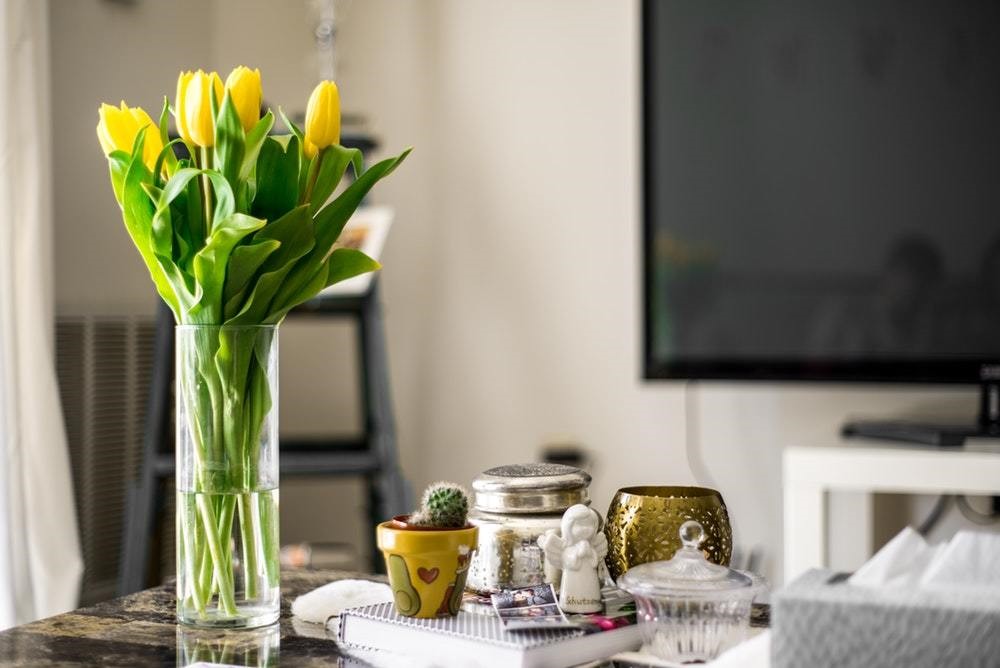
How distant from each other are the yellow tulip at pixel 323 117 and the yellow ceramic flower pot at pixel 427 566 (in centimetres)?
33

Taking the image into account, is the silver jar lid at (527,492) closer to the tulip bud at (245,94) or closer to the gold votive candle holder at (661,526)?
the gold votive candle holder at (661,526)

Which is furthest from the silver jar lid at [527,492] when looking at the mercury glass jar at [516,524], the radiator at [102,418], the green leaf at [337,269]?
the radiator at [102,418]

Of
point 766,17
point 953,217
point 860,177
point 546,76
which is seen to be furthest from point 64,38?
point 953,217

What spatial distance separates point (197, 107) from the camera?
0.95 meters

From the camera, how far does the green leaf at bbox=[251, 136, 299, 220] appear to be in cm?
98

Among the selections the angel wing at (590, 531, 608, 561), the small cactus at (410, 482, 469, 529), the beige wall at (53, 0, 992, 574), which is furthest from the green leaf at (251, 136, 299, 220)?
the beige wall at (53, 0, 992, 574)

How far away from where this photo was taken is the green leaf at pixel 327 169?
3.31ft

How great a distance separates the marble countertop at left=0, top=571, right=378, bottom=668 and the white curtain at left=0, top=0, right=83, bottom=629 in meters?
1.09

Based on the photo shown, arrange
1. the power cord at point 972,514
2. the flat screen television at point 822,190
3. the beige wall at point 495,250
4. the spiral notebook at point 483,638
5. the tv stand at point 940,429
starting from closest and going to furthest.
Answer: the spiral notebook at point 483,638 → the tv stand at point 940,429 → the flat screen television at point 822,190 → the power cord at point 972,514 → the beige wall at point 495,250

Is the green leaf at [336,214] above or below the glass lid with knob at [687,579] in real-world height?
above

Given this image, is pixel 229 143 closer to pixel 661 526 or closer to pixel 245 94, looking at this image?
pixel 245 94

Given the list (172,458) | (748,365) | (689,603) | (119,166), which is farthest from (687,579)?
(172,458)

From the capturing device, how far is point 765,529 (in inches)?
101

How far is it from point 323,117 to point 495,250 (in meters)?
1.81
